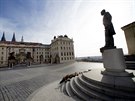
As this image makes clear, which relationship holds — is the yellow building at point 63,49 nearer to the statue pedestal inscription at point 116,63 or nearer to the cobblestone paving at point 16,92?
the cobblestone paving at point 16,92

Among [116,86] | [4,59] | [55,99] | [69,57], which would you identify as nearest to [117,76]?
Answer: [116,86]

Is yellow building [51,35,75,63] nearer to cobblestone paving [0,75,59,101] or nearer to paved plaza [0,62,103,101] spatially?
paved plaza [0,62,103,101]

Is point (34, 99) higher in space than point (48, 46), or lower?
lower

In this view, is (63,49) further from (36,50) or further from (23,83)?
(23,83)

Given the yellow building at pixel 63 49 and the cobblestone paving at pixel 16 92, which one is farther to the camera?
the yellow building at pixel 63 49

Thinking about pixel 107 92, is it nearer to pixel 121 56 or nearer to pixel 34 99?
pixel 121 56

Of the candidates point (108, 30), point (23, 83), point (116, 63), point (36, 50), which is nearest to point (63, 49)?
point (36, 50)

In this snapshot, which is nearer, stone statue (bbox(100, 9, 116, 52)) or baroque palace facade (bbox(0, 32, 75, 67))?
stone statue (bbox(100, 9, 116, 52))

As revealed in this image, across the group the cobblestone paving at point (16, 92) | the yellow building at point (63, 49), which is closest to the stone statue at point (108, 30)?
the cobblestone paving at point (16, 92)

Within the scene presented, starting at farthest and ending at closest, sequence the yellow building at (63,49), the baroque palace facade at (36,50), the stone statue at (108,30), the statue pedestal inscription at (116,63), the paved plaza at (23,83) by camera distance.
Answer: the yellow building at (63,49) < the baroque palace facade at (36,50) < the stone statue at (108,30) < the paved plaza at (23,83) < the statue pedestal inscription at (116,63)

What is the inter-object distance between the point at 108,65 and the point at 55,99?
169 inches

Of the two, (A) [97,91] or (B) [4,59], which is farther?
(B) [4,59]

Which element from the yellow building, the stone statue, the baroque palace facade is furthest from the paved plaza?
the yellow building

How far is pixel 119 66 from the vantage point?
231 inches
